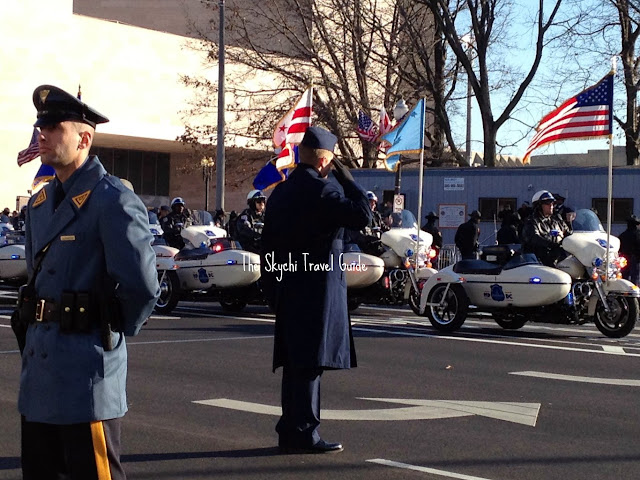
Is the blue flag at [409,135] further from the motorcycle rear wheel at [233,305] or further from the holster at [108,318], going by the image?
the holster at [108,318]

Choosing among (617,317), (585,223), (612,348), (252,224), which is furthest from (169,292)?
(612,348)

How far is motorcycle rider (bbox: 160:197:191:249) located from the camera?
69.8 feet

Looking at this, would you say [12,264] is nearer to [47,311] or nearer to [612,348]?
[612,348]

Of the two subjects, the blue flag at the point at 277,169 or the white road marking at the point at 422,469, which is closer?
the white road marking at the point at 422,469

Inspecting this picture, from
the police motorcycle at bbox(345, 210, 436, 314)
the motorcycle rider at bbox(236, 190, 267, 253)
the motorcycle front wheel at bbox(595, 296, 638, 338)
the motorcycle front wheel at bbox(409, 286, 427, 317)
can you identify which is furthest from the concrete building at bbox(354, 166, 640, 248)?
the motorcycle front wheel at bbox(595, 296, 638, 338)

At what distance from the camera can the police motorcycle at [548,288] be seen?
1501 cm

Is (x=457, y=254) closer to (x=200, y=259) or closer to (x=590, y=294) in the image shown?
(x=200, y=259)

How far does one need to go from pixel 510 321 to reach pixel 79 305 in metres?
12.7

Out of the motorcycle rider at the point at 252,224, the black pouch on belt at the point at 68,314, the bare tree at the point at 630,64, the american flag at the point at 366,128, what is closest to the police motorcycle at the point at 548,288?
the motorcycle rider at the point at 252,224

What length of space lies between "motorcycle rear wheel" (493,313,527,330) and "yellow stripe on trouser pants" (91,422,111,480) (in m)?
12.4

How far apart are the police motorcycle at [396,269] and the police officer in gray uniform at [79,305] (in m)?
13.3

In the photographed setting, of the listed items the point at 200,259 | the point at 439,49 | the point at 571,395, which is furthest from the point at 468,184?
the point at 571,395

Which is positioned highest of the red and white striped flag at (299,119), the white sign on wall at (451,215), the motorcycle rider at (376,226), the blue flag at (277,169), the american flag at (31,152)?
the red and white striped flag at (299,119)

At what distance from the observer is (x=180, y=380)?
10195 mm
